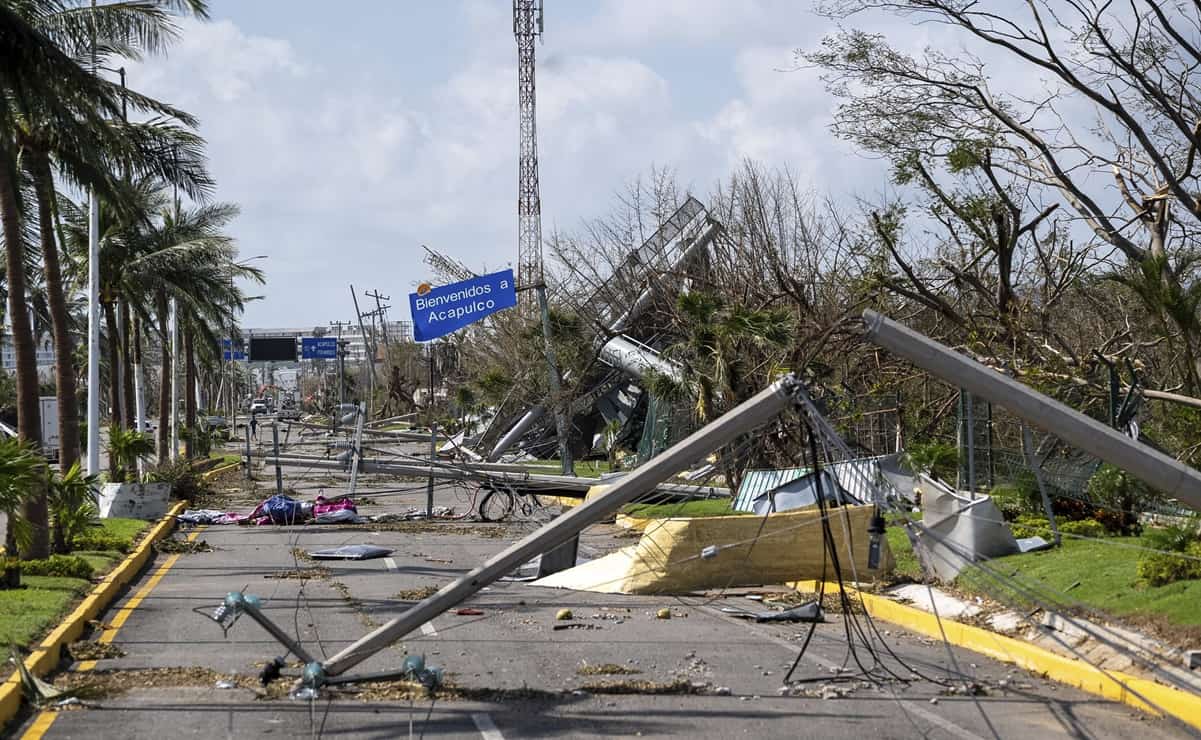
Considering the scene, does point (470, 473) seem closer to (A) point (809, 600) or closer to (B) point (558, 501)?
(B) point (558, 501)

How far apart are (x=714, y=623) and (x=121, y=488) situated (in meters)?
15.7

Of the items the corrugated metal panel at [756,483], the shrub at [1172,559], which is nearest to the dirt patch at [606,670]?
the shrub at [1172,559]

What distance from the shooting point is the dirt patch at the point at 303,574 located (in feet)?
54.8

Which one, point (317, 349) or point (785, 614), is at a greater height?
point (317, 349)

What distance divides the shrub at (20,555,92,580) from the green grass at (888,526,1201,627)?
952 cm

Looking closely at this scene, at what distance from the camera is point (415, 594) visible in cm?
1473

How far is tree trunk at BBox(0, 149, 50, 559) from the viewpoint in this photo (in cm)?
1583

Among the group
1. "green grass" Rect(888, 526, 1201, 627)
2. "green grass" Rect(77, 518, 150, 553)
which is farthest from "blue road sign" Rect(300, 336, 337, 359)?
"green grass" Rect(888, 526, 1201, 627)

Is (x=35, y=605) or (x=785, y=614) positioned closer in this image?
(x=35, y=605)

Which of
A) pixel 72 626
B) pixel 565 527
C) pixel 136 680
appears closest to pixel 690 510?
pixel 72 626

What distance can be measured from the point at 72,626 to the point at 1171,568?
32.1 feet

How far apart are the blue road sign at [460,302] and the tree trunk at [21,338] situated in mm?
11607

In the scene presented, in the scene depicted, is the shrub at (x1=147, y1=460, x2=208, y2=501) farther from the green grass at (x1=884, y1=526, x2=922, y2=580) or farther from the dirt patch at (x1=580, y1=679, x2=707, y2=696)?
the dirt patch at (x1=580, y1=679, x2=707, y2=696)

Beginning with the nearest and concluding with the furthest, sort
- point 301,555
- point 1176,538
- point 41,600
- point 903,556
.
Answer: point 1176,538 → point 41,600 → point 903,556 → point 301,555
